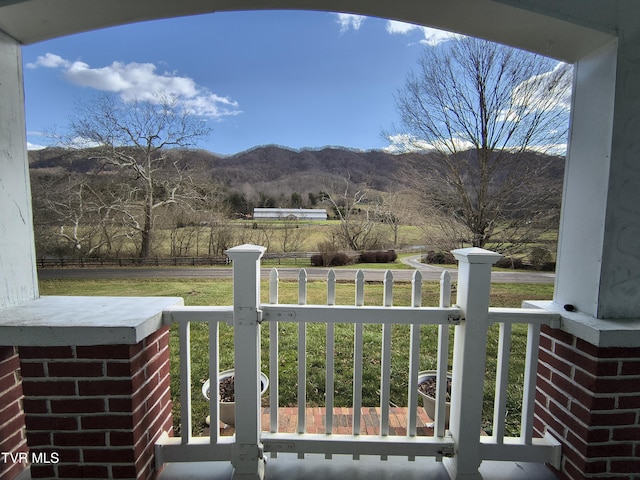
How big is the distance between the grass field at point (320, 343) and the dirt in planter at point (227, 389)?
0.11 meters

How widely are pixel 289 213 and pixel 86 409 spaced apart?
4.24ft

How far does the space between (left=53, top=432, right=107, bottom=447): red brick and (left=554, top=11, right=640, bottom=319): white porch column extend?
6.40 feet

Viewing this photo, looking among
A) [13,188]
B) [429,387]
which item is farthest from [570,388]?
[13,188]

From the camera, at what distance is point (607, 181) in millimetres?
945

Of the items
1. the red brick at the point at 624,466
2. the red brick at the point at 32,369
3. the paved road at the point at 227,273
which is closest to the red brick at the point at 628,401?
the red brick at the point at 624,466

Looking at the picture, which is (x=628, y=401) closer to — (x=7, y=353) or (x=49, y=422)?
(x=49, y=422)

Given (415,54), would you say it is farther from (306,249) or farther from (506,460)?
(506,460)

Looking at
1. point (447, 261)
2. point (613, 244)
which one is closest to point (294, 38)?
point (447, 261)

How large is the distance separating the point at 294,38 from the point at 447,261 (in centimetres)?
172

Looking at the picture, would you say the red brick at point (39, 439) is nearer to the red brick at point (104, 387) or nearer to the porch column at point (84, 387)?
the porch column at point (84, 387)

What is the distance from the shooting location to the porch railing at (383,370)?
106 cm

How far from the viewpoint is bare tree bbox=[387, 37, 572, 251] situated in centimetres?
195

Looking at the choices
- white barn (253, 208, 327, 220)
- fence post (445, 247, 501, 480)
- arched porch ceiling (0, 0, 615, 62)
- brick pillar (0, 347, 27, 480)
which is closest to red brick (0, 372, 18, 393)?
brick pillar (0, 347, 27, 480)

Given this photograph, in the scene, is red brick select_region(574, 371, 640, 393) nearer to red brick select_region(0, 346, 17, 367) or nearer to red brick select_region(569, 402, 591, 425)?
red brick select_region(569, 402, 591, 425)
